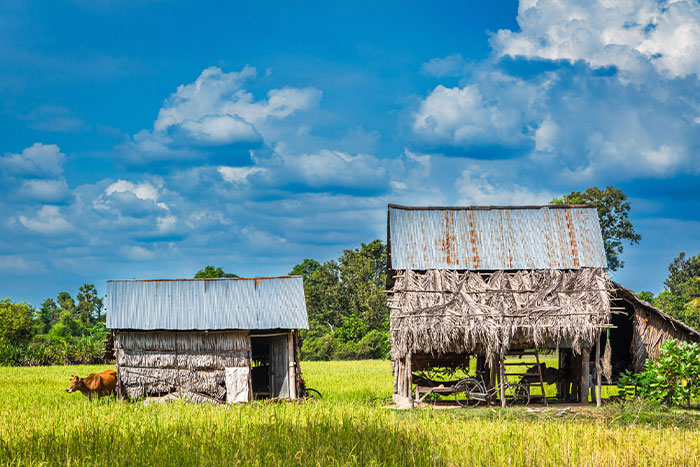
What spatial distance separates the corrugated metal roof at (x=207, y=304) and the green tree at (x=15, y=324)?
70.4 ft

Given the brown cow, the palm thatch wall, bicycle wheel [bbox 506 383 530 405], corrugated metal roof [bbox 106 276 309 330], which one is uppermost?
corrugated metal roof [bbox 106 276 309 330]

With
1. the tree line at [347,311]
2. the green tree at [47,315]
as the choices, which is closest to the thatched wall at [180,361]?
the tree line at [347,311]

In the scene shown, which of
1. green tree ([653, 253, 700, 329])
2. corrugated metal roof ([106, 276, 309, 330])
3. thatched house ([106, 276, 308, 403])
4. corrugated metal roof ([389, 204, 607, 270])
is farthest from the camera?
green tree ([653, 253, 700, 329])

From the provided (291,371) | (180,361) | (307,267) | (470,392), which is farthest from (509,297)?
(307,267)

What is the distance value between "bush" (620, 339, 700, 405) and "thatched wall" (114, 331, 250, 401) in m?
10.5

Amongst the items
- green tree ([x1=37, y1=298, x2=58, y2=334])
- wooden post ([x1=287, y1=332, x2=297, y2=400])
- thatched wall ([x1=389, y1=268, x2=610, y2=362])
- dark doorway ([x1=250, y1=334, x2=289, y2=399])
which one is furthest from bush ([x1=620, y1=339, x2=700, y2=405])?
green tree ([x1=37, y1=298, x2=58, y2=334])

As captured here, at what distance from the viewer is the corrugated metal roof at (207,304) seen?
18062mm

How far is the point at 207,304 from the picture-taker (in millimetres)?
18578

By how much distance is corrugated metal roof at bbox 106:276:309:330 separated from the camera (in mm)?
18062

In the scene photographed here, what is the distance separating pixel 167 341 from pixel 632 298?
12.9 meters

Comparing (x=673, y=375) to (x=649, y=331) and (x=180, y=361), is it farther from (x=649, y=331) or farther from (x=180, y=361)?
(x=180, y=361)

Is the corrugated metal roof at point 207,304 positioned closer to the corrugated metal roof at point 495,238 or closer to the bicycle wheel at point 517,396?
the corrugated metal roof at point 495,238

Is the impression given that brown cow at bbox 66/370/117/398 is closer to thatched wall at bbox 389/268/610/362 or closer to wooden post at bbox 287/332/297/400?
wooden post at bbox 287/332/297/400

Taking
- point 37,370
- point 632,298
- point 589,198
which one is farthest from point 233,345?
point 589,198
